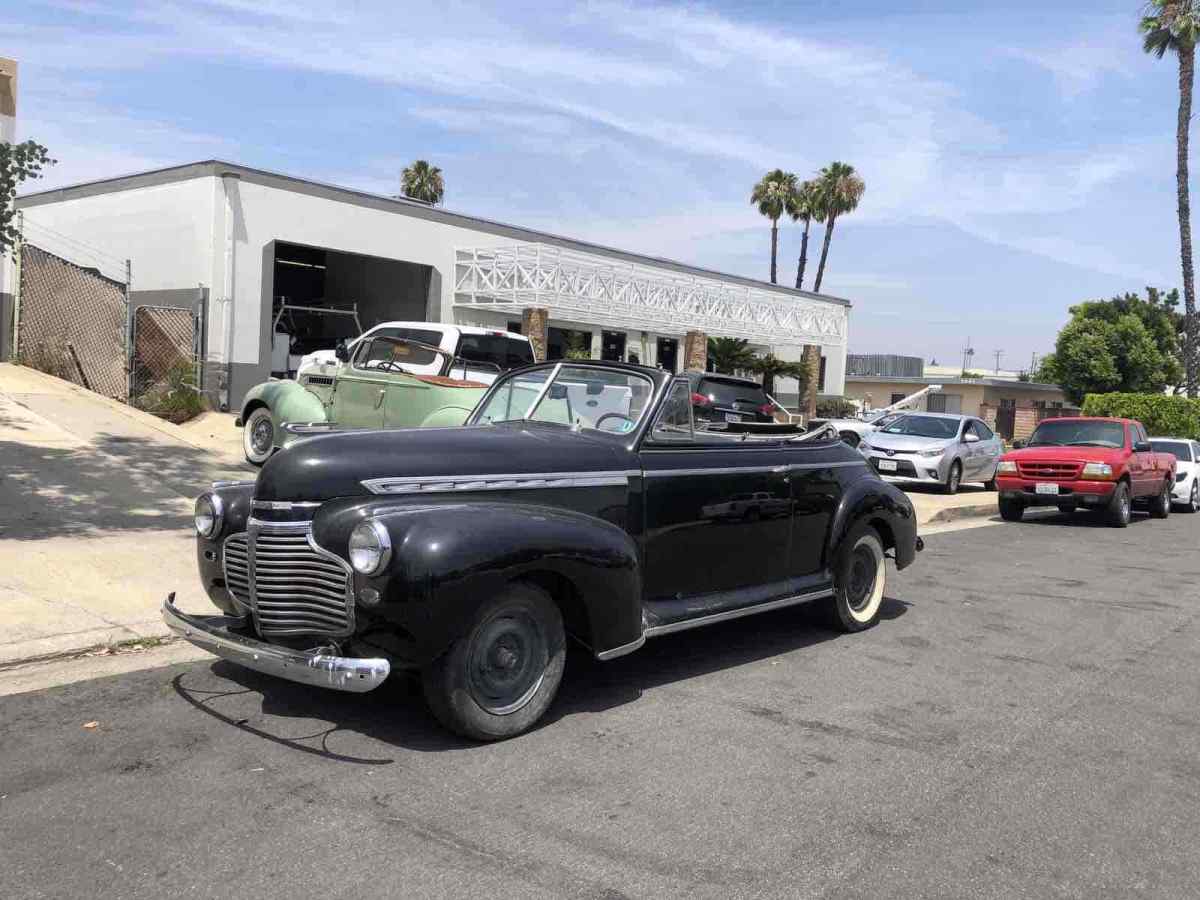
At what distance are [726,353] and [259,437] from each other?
20937 mm

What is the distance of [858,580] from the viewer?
7.42m

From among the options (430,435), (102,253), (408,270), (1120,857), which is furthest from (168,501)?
(408,270)

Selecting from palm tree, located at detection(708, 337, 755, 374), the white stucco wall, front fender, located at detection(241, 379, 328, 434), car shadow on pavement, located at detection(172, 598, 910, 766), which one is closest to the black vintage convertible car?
car shadow on pavement, located at detection(172, 598, 910, 766)

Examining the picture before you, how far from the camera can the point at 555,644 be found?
194 inches

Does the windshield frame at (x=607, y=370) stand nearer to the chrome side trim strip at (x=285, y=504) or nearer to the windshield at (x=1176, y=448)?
the chrome side trim strip at (x=285, y=504)

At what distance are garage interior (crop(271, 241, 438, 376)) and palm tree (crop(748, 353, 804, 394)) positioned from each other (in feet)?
40.8

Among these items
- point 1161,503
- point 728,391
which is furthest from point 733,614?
point 1161,503

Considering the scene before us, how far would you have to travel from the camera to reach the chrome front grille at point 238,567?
4816 mm

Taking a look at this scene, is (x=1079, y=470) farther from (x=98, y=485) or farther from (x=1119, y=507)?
(x=98, y=485)

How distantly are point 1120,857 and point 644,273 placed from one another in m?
25.0

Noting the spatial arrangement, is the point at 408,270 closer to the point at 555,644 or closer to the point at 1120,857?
the point at 555,644

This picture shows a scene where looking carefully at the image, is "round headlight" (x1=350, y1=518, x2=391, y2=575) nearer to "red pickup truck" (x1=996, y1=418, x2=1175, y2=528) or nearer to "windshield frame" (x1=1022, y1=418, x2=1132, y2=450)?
"red pickup truck" (x1=996, y1=418, x2=1175, y2=528)

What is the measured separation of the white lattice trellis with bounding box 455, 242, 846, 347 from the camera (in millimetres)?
23953

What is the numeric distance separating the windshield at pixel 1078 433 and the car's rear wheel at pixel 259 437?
1120 centimetres
